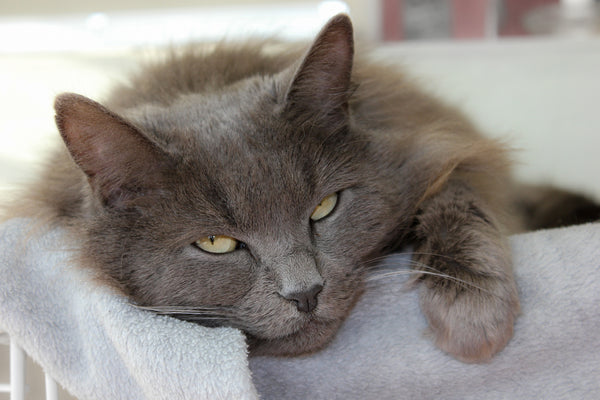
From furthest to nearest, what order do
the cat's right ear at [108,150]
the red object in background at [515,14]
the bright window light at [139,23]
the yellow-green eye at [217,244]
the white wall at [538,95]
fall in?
the bright window light at [139,23] < the red object in background at [515,14] < the white wall at [538,95] < the yellow-green eye at [217,244] < the cat's right ear at [108,150]

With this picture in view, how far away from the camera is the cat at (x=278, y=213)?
0.99 m

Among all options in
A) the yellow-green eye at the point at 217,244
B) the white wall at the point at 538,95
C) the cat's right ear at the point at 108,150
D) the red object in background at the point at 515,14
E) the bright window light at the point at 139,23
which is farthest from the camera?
the bright window light at the point at 139,23

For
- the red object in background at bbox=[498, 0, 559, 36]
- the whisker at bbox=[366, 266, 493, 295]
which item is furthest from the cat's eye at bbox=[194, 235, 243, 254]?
the red object in background at bbox=[498, 0, 559, 36]

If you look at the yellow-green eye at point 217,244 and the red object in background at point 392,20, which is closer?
the yellow-green eye at point 217,244

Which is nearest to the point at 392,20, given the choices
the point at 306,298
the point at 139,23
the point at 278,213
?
the point at 139,23

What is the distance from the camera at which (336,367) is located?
1037mm

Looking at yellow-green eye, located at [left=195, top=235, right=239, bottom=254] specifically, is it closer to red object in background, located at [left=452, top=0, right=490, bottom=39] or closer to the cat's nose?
the cat's nose

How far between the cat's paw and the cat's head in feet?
0.56

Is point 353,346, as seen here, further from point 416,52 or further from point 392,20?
point 392,20

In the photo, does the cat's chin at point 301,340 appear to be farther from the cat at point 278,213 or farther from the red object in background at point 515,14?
the red object in background at point 515,14

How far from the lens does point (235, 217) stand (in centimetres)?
102

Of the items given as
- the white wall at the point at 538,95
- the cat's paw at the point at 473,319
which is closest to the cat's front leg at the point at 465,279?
the cat's paw at the point at 473,319

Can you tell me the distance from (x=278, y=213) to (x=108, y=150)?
326mm

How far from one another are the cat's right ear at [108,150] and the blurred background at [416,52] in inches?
31.0
